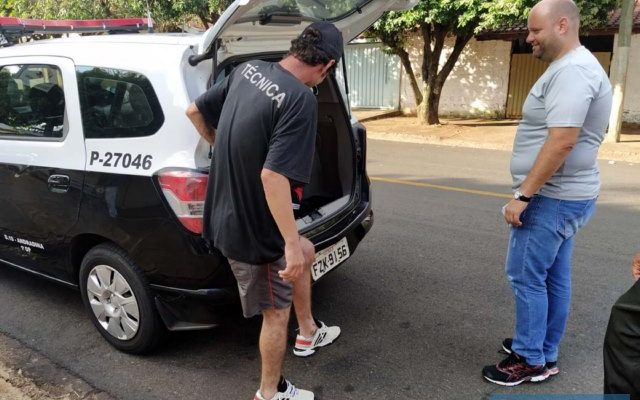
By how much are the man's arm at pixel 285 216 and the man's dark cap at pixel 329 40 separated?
21.7 inches

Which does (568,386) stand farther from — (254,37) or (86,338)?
(86,338)

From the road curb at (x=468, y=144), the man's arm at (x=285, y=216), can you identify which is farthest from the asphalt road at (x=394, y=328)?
the road curb at (x=468, y=144)

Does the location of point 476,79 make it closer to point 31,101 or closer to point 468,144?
point 468,144

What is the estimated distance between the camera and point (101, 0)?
16.4 m

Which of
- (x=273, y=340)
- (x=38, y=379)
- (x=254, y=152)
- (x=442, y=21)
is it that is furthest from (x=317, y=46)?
(x=442, y=21)

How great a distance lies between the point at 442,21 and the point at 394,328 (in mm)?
9173

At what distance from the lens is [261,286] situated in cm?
246

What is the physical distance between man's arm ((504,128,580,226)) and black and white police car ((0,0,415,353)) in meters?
1.13

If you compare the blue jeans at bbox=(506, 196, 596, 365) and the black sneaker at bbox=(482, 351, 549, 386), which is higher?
the blue jeans at bbox=(506, 196, 596, 365)

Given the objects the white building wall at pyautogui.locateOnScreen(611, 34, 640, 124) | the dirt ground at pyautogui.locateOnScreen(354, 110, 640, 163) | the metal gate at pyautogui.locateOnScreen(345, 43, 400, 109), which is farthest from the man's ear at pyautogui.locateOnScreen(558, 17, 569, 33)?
the metal gate at pyautogui.locateOnScreen(345, 43, 400, 109)

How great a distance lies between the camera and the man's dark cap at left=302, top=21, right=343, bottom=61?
88.2 inches

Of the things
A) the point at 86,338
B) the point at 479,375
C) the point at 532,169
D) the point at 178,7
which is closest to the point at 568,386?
the point at 479,375

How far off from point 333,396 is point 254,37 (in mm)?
1932

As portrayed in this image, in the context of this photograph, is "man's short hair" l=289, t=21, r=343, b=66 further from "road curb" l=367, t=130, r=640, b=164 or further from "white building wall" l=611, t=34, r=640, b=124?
"white building wall" l=611, t=34, r=640, b=124
